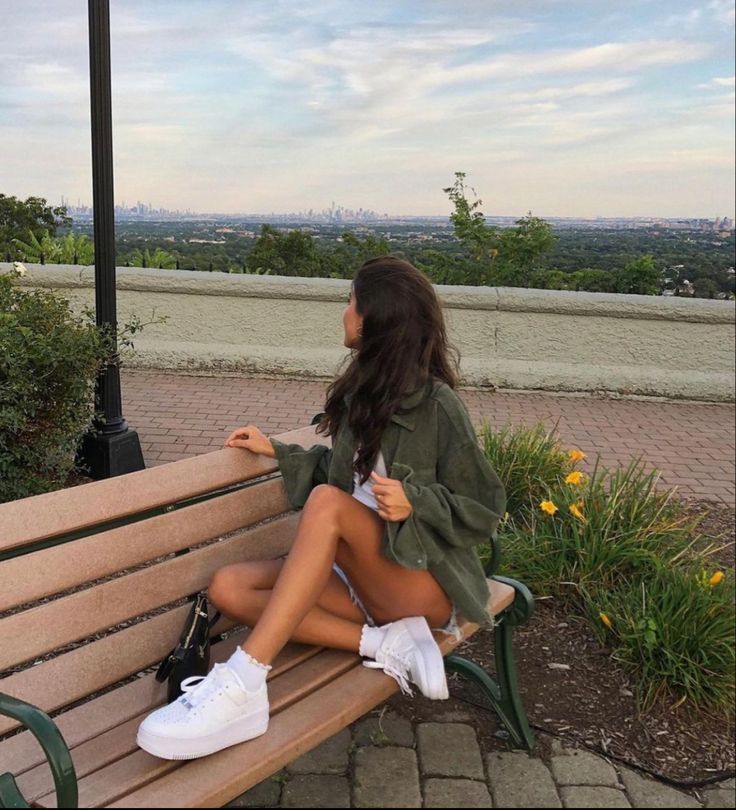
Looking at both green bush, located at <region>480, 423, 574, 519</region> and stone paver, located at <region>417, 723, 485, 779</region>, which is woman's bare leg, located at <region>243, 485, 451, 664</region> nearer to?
stone paver, located at <region>417, 723, 485, 779</region>

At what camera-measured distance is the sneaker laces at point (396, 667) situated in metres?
2.31

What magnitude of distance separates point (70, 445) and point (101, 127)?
174cm

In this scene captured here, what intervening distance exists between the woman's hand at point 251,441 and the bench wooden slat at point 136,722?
58 centimetres

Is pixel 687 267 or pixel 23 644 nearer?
pixel 23 644

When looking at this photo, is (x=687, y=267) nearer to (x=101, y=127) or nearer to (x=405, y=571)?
(x=101, y=127)

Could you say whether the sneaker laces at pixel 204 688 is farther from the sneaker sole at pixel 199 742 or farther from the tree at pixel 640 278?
the tree at pixel 640 278

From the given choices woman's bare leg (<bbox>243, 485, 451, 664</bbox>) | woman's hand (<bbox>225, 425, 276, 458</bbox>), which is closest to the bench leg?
woman's bare leg (<bbox>243, 485, 451, 664</bbox>)

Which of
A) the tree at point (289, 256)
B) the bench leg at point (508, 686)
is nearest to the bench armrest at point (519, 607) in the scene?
the bench leg at point (508, 686)

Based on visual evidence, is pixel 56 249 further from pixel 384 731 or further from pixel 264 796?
pixel 264 796

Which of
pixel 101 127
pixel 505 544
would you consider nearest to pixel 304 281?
pixel 101 127

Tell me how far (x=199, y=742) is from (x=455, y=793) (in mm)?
938

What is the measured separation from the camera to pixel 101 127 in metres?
4.81

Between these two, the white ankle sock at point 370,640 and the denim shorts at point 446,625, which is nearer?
the white ankle sock at point 370,640

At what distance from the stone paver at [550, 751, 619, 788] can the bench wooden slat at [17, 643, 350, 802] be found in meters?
0.77
